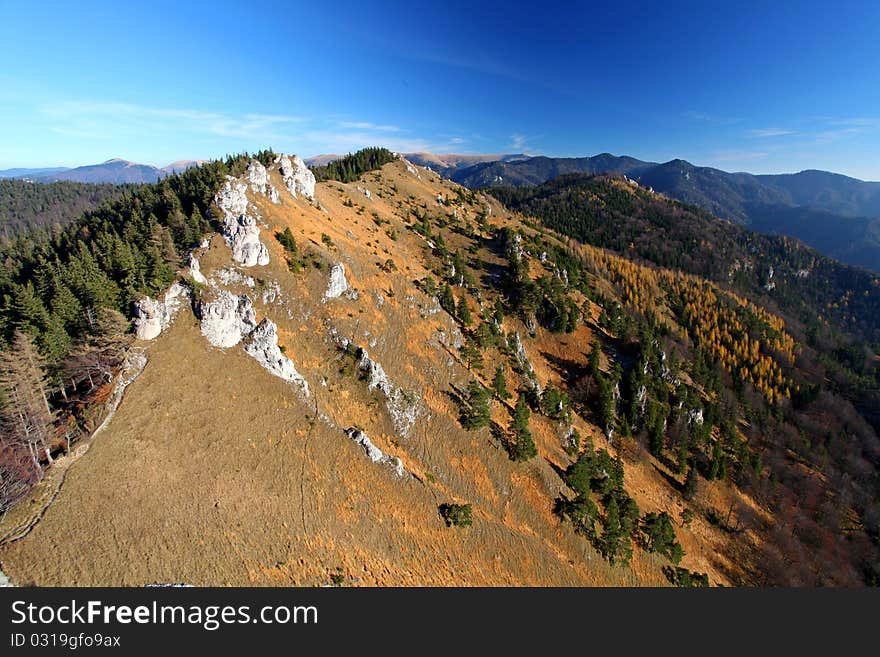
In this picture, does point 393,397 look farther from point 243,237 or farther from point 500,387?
point 243,237

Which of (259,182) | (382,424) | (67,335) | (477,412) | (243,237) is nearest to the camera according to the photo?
(67,335)

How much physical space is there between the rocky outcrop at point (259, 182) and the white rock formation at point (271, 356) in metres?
40.2

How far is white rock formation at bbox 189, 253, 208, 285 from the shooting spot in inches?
2237

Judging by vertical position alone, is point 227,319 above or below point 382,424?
above

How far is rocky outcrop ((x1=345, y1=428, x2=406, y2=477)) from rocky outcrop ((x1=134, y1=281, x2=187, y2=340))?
98.6 feet

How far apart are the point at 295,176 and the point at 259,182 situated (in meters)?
18.6

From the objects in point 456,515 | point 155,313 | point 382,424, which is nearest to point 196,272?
point 155,313

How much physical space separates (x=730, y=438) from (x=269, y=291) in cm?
13001

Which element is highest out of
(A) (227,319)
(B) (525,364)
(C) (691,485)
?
(A) (227,319)

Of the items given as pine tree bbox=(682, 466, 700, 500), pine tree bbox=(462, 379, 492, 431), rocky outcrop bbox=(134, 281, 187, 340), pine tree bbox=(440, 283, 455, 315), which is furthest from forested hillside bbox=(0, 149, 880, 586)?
rocky outcrop bbox=(134, 281, 187, 340)

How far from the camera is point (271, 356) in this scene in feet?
182

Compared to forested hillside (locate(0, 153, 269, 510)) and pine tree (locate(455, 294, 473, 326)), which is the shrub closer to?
forested hillside (locate(0, 153, 269, 510))

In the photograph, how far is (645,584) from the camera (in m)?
64.4

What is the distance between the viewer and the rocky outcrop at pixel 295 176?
94.7 metres
